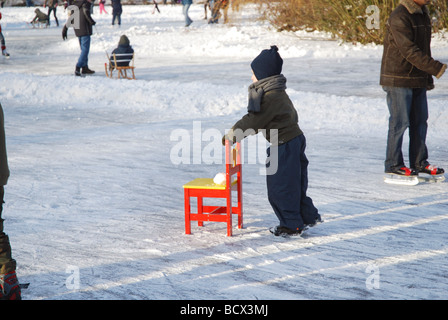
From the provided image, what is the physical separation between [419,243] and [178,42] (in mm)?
17184

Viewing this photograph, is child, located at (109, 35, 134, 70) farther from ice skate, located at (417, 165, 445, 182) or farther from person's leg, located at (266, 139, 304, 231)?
person's leg, located at (266, 139, 304, 231)

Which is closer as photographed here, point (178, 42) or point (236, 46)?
point (236, 46)

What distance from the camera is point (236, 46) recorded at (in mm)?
18219

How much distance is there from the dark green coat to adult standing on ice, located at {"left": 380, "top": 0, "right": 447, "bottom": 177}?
1.74 metres

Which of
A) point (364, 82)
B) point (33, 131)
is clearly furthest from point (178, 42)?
point (33, 131)

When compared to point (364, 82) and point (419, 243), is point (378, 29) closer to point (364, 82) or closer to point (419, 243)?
point (364, 82)

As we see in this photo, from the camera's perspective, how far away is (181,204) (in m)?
5.16

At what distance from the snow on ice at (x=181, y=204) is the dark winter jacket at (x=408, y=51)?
0.97 meters

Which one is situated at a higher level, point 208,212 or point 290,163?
point 290,163

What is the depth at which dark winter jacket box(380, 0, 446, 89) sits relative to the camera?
5238 mm

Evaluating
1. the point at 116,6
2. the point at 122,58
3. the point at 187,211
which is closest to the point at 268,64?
the point at 187,211

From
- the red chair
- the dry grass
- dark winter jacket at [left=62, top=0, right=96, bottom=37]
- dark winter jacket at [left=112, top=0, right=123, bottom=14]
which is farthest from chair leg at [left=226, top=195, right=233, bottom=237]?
dark winter jacket at [left=112, top=0, right=123, bottom=14]
